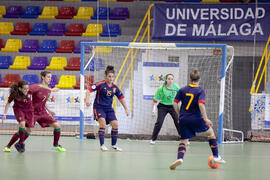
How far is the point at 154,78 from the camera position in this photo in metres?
13.3

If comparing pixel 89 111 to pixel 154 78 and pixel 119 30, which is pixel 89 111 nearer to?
pixel 154 78

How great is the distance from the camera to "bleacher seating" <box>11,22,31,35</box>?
1835 cm

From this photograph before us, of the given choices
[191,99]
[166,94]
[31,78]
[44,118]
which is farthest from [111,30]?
[191,99]

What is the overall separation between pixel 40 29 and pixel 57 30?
0.82m

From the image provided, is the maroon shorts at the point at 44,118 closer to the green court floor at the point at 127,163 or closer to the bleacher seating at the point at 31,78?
the green court floor at the point at 127,163

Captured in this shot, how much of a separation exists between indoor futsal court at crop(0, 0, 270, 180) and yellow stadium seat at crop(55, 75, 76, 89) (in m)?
0.04

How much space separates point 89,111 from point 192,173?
6.84 metres

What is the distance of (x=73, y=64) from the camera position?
1652cm

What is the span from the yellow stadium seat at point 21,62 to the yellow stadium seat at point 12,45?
735 millimetres

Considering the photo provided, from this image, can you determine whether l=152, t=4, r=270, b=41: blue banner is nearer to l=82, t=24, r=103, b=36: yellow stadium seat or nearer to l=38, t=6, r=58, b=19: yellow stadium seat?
→ l=82, t=24, r=103, b=36: yellow stadium seat

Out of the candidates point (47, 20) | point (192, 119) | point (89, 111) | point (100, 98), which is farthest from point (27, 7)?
point (192, 119)

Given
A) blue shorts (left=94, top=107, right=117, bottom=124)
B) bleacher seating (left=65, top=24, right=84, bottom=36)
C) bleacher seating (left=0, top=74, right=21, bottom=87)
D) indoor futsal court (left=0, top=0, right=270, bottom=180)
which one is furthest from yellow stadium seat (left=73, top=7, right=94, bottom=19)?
blue shorts (left=94, top=107, right=117, bottom=124)

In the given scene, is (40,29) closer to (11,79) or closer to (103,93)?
(11,79)

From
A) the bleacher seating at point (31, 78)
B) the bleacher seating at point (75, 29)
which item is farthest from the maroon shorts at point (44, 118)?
the bleacher seating at point (75, 29)
